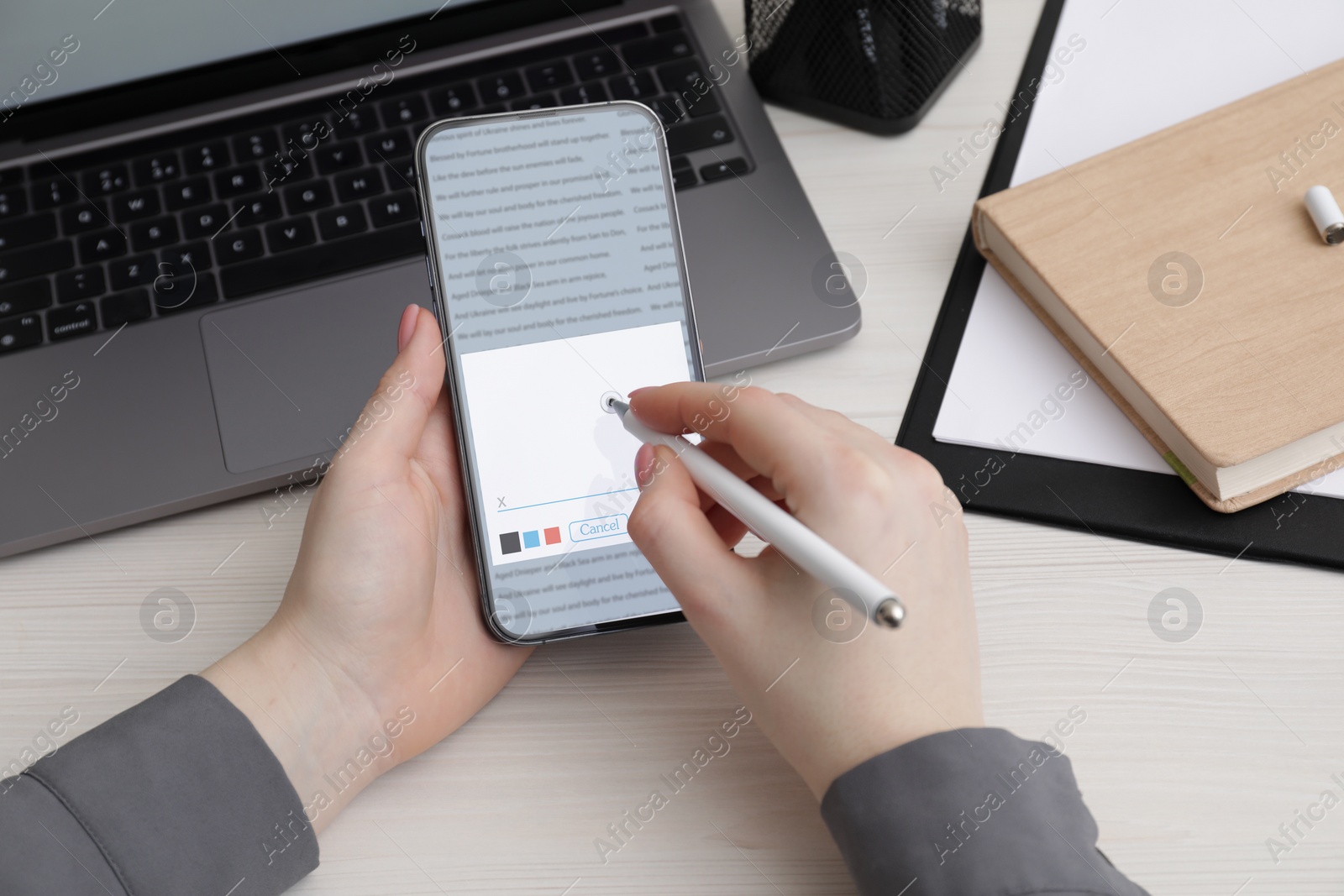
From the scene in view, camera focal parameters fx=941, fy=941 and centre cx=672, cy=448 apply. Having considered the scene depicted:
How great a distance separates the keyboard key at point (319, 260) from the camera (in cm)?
58

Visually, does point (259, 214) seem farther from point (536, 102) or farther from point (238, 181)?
point (536, 102)

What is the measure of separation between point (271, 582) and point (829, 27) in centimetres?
49

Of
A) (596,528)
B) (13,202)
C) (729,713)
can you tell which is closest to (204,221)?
(13,202)

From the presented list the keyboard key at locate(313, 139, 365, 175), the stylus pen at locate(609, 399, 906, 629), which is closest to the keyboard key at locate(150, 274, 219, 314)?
the keyboard key at locate(313, 139, 365, 175)

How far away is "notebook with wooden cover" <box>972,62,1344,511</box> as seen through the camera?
48cm

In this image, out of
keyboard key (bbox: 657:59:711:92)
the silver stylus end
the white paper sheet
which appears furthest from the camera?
keyboard key (bbox: 657:59:711:92)

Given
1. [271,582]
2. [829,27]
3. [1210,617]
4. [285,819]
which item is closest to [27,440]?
[271,582]

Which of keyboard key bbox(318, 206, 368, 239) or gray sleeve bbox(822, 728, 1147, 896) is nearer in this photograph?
gray sleeve bbox(822, 728, 1147, 896)

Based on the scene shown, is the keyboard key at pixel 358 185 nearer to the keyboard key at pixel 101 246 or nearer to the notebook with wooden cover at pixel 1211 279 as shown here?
the keyboard key at pixel 101 246

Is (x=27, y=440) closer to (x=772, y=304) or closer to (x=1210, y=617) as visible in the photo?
(x=772, y=304)

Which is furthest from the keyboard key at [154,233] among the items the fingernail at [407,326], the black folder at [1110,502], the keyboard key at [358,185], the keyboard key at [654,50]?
the black folder at [1110,502]

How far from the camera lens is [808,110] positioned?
659 millimetres

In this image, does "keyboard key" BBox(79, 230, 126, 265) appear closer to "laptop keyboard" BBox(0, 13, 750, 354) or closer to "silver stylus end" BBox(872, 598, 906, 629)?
"laptop keyboard" BBox(0, 13, 750, 354)

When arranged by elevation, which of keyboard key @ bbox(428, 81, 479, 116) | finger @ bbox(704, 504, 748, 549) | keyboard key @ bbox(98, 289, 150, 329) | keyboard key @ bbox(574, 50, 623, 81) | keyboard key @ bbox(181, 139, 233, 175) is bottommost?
finger @ bbox(704, 504, 748, 549)
